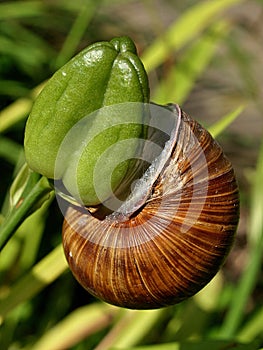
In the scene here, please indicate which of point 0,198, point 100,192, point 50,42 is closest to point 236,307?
point 100,192

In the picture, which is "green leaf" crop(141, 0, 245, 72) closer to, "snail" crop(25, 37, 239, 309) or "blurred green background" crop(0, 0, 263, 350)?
"blurred green background" crop(0, 0, 263, 350)

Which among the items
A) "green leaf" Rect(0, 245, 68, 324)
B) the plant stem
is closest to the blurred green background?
"green leaf" Rect(0, 245, 68, 324)

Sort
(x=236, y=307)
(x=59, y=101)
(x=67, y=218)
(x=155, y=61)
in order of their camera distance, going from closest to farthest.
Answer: (x=59, y=101), (x=67, y=218), (x=236, y=307), (x=155, y=61)

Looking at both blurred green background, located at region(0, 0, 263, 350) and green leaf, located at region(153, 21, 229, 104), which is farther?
green leaf, located at region(153, 21, 229, 104)

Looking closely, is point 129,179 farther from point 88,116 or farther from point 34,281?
point 34,281

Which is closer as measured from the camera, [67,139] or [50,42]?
[67,139]

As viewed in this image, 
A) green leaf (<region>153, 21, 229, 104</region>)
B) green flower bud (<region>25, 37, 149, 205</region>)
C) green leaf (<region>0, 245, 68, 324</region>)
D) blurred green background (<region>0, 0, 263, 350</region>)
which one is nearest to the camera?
green flower bud (<region>25, 37, 149, 205</region>)

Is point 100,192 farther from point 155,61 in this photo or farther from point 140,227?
point 155,61

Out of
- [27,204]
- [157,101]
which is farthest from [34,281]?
[157,101]

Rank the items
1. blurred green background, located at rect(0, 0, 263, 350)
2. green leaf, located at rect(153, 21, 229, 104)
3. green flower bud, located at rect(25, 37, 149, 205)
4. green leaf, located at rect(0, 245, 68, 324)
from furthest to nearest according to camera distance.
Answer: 1. green leaf, located at rect(153, 21, 229, 104)
2. blurred green background, located at rect(0, 0, 263, 350)
3. green leaf, located at rect(0, 245, 68, 324)
4. green flower bud, located at rect(25, 37, 149, 205)
